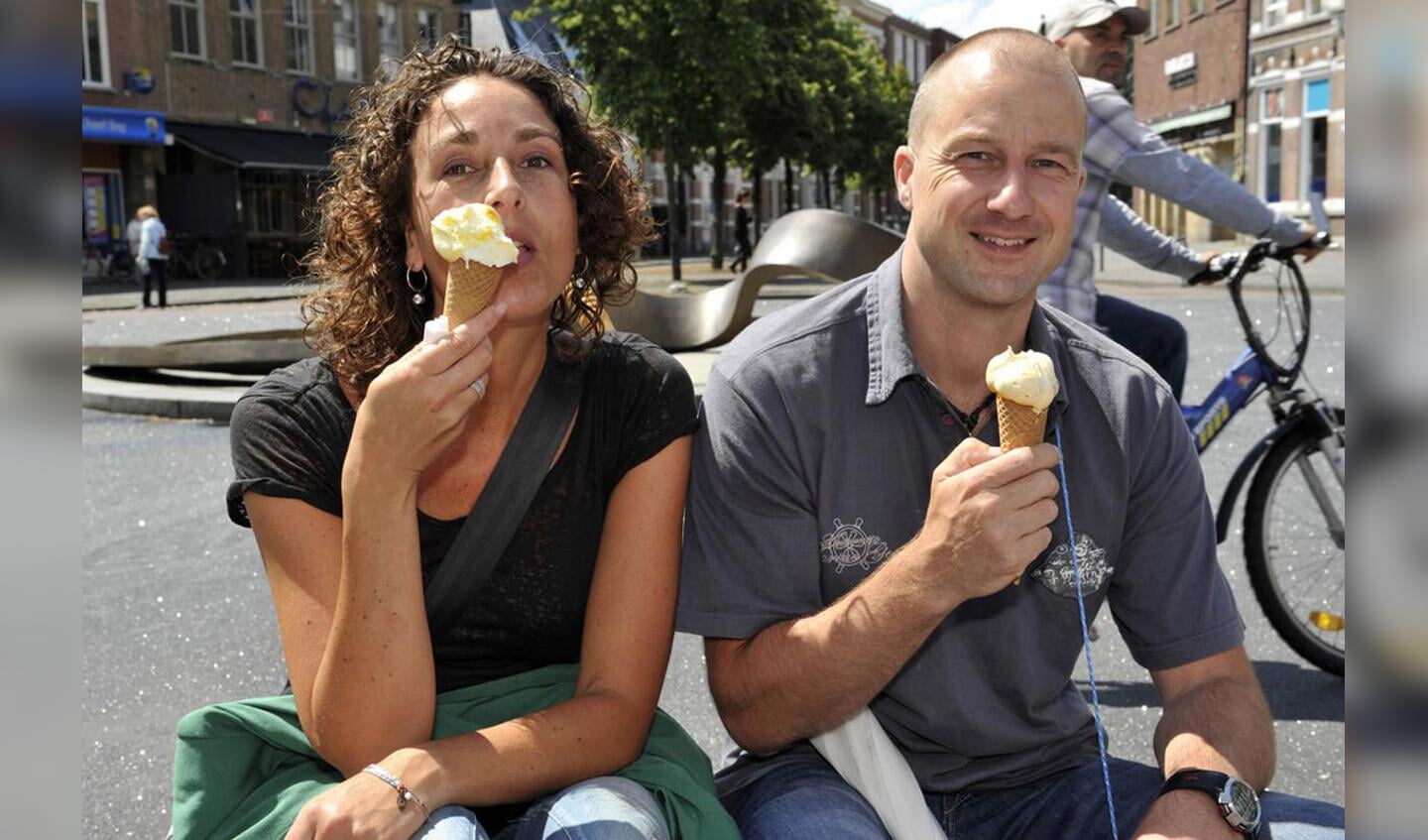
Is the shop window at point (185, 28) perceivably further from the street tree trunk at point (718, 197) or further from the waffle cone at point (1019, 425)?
the waffle cone at point (1019, 425)

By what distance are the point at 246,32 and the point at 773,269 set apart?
28.7m

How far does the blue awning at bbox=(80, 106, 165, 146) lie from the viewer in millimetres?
29547

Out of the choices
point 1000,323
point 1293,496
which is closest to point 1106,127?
point 1293,496

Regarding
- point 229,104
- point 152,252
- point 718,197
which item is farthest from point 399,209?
point 229,104

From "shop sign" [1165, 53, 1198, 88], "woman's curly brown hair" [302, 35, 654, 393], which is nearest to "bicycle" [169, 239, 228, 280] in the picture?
"shop sign" [1165, 53, 1198, 88]

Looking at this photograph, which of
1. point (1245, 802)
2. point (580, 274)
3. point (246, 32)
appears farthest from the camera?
point (246, 32)

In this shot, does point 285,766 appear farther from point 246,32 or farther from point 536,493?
point 246,32

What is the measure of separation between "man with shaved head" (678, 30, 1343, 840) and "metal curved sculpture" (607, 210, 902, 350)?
5057 mm

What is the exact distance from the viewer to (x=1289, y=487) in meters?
4.27

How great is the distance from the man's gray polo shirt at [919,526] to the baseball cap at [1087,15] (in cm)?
231

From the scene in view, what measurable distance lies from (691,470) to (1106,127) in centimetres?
240

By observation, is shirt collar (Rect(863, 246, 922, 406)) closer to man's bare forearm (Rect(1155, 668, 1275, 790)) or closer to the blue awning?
man's bare forearm (Rect(1155, 668, 1275, 790))

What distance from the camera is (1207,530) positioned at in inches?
90.5

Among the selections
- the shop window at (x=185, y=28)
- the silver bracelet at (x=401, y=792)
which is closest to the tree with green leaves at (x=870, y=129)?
the shop window at (x=185, y=28)
